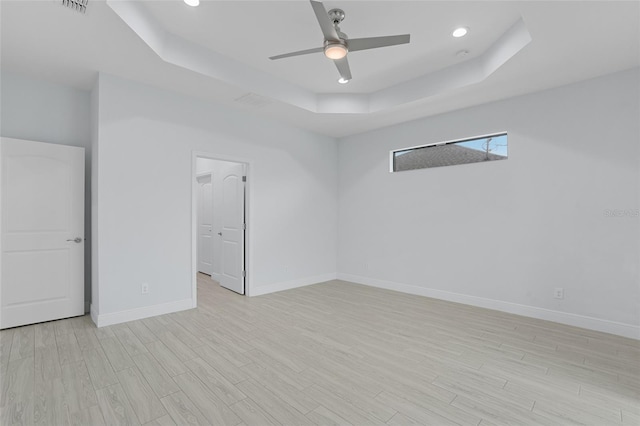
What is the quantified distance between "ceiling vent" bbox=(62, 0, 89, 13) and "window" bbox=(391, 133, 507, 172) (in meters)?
4.39

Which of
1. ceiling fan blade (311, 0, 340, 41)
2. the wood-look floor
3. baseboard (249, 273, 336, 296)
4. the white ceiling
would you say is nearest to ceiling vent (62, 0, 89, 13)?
the white ceiling

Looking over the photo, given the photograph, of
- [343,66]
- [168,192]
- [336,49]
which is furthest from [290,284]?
[336,49]

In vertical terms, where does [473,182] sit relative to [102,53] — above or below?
below

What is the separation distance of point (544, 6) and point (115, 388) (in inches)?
170

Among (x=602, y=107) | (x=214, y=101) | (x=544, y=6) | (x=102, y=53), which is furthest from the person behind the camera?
(x=214, y=101)

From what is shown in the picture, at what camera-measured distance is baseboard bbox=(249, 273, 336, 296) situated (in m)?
4.89

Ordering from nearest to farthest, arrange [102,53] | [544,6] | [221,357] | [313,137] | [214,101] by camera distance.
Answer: [544,6]
[221,357]
[102,53]
[214,101]
[313,137]

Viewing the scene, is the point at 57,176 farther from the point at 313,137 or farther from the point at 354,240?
the point at 354,240

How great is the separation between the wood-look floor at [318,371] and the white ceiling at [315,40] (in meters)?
2.86

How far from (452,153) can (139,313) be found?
15.8ft

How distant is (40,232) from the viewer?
348cm

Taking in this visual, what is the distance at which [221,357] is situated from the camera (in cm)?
271

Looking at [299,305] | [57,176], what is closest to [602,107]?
[299,305]

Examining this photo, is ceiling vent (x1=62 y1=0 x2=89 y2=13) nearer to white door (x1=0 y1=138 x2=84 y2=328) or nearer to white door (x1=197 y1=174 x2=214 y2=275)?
white door (x1=0 y1=138 x2=84 y2=328)
